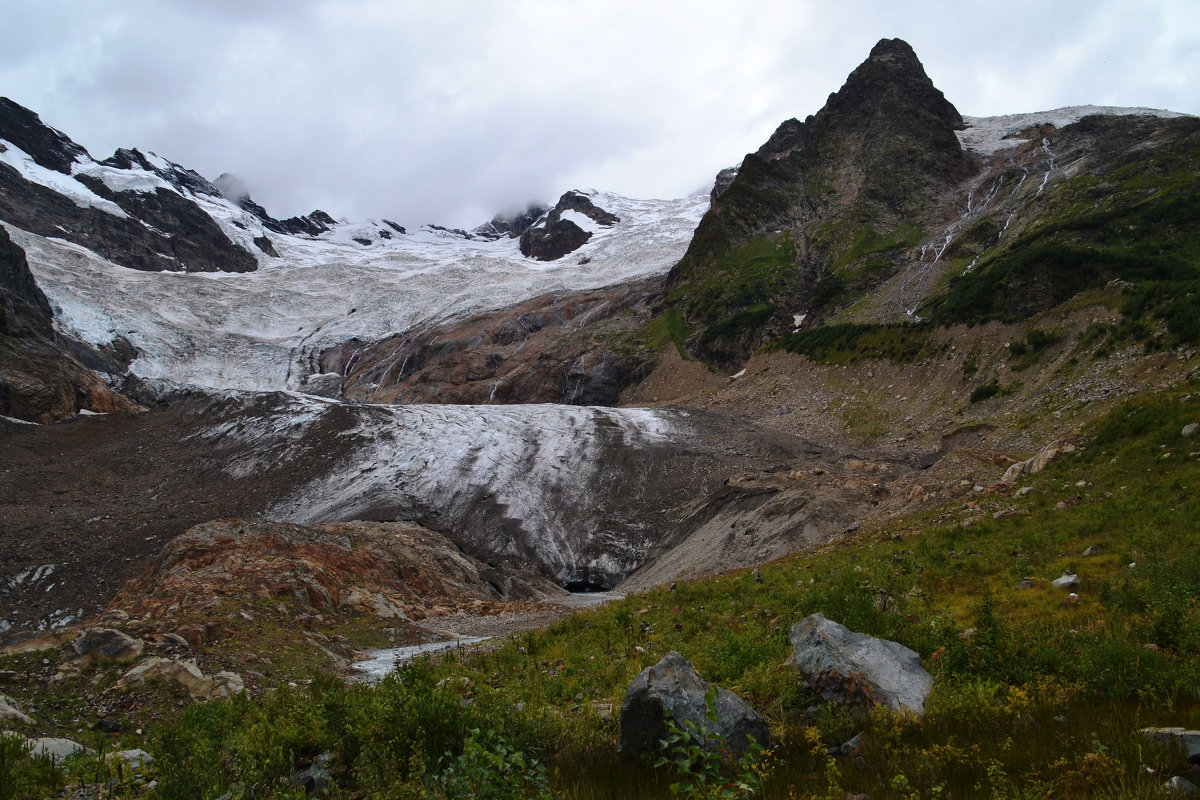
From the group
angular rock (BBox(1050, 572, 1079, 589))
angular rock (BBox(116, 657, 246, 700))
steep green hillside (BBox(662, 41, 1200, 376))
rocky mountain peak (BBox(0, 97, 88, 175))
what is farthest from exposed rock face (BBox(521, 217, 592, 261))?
angular rock (BBox(1050, 572, 1079, 589))

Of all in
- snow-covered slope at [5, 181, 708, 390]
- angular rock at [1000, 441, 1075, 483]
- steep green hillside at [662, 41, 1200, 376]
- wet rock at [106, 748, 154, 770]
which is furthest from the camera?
snow-covered slope at [5, 181, 708, 390]

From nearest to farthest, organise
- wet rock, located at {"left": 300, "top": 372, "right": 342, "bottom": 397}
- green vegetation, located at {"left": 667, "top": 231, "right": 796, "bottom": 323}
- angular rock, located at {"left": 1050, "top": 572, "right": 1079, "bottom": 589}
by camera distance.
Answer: angular rock, located at {"left": 1050, "top": 572, "right": 1079, "bottom": 589} → green vegetation, located at {"left": 667, "top": 231, "right": 796, "bottom": 323} → wet rock, located at {"left": 300, "top": 372, "right": 342, "bottom": 397}

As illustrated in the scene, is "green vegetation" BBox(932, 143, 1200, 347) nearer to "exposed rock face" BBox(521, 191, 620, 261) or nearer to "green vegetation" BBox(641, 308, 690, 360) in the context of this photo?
"green vegetation" BBox(641, 308, 690, 360)

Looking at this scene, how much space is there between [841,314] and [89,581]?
58351mm

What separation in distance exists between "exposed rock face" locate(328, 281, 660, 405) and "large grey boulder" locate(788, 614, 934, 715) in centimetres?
6369

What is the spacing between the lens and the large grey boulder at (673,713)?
466 centimetres

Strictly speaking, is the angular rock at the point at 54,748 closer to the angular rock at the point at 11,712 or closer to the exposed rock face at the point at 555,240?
the angular rock at the point at 11,712

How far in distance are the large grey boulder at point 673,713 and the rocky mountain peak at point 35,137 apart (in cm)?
18075

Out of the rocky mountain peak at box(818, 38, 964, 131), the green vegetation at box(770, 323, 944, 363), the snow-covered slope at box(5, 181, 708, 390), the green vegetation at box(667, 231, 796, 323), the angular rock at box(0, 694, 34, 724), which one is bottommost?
the angular rock at box(0, 694, 34, 724)

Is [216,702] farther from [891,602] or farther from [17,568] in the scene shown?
[17,568]

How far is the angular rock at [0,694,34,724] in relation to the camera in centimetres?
700

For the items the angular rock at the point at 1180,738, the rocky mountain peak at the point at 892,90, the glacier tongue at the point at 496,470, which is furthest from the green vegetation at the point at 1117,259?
the rocky mountain peak at the point at 892,90

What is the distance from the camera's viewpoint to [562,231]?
529 feet

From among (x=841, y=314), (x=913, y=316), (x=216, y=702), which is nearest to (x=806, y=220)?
(x=841, y=314)
